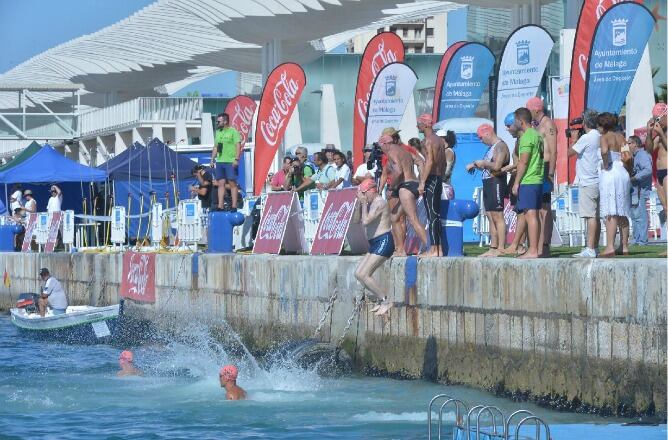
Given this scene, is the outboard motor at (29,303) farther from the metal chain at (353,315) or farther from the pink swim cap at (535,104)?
the pink swim cap at (535,104)

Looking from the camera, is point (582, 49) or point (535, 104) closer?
point (535, 104)

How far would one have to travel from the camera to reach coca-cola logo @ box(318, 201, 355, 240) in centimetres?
1959

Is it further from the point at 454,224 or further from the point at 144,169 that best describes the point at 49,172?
the point at 454,224

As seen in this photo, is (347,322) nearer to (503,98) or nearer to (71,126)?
(503,98)

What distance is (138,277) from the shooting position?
1081 inches

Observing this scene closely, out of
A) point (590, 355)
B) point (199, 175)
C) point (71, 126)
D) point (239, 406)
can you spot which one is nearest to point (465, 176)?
point (199, 175)

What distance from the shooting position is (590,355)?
13.6 meters

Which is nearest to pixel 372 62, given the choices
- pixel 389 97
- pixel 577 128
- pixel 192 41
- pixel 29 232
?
pixel 389 97

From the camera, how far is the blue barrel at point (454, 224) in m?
17.5

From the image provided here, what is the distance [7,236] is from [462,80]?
15339mm

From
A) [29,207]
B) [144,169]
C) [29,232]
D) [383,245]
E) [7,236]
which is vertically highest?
[144,169]

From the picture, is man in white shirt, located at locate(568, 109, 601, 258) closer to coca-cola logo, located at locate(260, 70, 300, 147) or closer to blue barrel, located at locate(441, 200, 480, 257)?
blue barrel, located at locate(441, 200, 480, 257)

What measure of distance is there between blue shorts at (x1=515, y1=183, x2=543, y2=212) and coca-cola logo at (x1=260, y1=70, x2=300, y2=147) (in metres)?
14.6

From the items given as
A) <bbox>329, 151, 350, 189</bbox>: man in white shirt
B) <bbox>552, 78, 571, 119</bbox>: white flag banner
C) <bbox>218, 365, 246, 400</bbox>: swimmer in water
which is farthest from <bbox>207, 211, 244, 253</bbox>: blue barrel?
<bbox>218, 365, 246, 400</bbox>: swimmer in water
